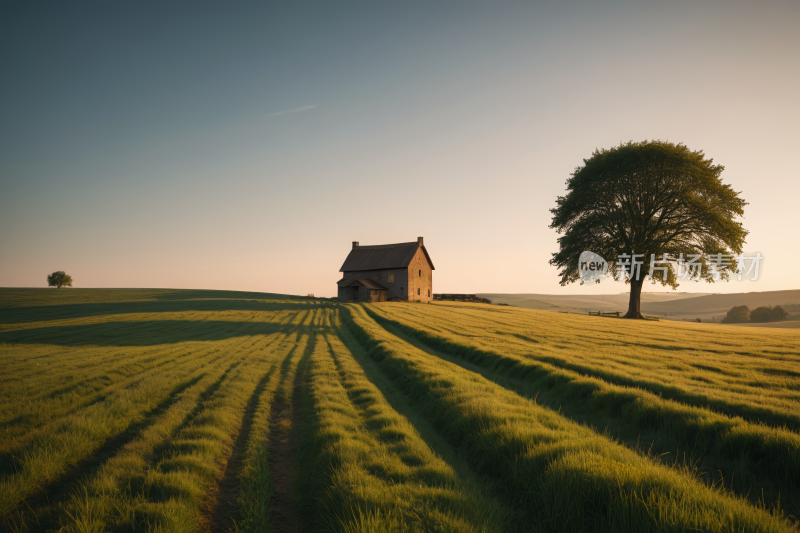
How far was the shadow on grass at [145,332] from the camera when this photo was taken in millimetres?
23266

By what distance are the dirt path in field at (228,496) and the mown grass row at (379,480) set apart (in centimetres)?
108

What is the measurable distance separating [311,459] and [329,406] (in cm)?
279

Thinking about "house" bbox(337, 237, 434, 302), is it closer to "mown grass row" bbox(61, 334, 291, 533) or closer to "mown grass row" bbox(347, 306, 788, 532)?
"mown grass row" bbox(61, 334, 291, 533)

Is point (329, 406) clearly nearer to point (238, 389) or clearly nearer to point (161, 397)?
point (238, 389)

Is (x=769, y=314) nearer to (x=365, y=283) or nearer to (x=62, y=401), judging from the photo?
(x=365, y=283)

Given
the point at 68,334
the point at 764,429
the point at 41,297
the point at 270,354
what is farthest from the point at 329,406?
the point at 41,297

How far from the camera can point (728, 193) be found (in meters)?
35.9

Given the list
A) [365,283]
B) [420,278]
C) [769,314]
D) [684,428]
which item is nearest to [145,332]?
[684,428]

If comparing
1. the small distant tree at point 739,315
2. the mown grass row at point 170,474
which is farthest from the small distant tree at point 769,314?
the mown grass row at point 170,474

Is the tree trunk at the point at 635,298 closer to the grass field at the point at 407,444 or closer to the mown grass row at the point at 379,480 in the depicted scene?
the grass field at the point at 407,444

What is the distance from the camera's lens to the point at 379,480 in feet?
17.6

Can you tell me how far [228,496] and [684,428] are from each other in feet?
28.4

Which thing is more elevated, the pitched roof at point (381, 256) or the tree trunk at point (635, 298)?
the pitched roof at point (381, 256)

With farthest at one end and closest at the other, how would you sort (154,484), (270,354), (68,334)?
1. (68,334)
2. (270,354)
3. (154,484)
